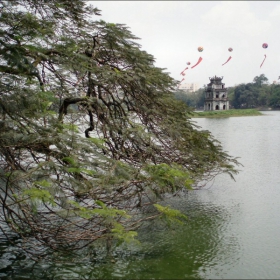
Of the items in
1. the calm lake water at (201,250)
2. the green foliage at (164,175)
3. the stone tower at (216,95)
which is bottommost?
the calm lake water at (201,250)

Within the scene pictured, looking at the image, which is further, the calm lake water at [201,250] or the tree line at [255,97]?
the tree line at [255,97]

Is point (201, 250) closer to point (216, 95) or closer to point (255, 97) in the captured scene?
point (216, 95)

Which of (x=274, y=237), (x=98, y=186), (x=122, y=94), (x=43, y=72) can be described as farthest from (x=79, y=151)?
(x=274, y=237)

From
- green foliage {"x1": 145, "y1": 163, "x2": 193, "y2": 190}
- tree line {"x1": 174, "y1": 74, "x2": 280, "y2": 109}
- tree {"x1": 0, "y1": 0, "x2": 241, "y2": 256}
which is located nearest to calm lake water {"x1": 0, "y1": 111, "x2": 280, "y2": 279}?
tree {"x1": 0, "y1": 0, "x2": 241, "y2": 256}

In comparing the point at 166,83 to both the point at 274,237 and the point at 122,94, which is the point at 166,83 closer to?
the point at 122,94

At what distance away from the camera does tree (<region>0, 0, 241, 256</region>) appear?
339 cm

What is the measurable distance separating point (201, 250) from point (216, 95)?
40474mm

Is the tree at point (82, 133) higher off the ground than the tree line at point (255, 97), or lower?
lower

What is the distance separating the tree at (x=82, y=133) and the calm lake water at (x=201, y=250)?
9.7 inches

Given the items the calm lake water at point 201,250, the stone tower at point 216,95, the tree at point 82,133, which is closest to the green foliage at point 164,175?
the tree at point 82,133

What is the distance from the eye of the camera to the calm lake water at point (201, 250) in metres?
3.93

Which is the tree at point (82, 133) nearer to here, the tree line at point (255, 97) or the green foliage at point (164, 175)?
the green foliage at point (164, 175)

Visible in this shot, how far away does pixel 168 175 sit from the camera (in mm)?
4055

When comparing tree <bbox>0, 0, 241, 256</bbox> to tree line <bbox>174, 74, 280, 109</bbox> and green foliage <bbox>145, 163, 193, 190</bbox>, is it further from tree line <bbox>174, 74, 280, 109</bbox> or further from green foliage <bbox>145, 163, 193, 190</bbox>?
tree line <bbox>174, 74, 280, 109</bbox>
